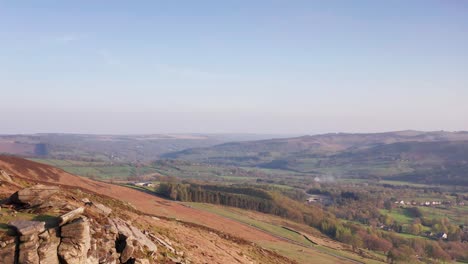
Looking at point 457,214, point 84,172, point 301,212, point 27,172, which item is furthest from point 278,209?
point 84,172

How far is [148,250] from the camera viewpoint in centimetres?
2242

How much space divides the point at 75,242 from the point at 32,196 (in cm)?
541

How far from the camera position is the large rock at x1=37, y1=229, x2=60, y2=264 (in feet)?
57.0

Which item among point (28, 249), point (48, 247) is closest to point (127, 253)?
point (48, 247)

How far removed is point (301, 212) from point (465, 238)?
4922 centimetres

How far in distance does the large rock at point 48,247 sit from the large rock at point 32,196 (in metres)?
4.15

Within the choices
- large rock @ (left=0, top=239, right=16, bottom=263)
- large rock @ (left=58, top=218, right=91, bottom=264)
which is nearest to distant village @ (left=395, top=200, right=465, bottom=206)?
large rock @ (left=58, top=218, right=91, bottom=264)

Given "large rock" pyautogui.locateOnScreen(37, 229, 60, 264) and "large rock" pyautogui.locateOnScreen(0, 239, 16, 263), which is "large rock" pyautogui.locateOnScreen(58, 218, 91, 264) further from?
"large rock" pyautogui.locateOnScreen(0, 239, 16, 263)

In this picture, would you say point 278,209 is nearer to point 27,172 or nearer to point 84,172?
point 27,172

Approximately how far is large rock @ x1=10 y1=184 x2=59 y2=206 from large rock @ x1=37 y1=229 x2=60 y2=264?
13.6 ft

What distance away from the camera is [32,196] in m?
21.8

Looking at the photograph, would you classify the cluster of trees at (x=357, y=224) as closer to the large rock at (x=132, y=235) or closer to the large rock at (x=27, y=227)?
the large rock at (x=132, y=235)

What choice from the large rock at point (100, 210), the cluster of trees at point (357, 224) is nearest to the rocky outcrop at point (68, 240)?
the large rock at point (100, 210)

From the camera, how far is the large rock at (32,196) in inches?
848
